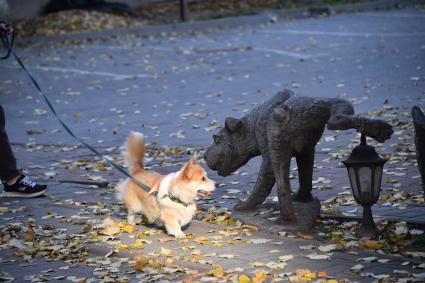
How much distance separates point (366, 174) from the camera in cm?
686

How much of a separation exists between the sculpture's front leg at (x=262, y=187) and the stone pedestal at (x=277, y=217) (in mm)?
65

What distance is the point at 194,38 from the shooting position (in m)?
22.7

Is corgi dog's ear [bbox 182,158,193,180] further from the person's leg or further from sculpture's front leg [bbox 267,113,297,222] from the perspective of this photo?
the person's leg

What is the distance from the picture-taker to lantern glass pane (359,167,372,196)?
6859mm

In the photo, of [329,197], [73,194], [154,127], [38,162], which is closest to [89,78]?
[154,127]

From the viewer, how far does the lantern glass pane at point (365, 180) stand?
6859mm

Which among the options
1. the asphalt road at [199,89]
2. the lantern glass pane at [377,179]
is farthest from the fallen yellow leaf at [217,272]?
the lantern glass pane at [377,179]

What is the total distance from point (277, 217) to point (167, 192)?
0.94 meters

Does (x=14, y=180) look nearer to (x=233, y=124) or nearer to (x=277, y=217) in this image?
(x=233, y=124)

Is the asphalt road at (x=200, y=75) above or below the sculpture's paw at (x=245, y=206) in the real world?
below

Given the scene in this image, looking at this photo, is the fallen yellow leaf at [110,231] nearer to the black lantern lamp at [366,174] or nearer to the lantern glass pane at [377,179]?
the black lantern lamp at [366,174]

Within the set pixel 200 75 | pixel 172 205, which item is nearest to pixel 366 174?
pixel 172 205

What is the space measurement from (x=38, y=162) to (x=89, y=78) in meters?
6.82

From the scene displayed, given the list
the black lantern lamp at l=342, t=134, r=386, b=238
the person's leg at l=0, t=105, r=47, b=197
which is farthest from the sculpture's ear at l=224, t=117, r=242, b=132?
the person's leg at l=0, t=105, r=47, b=197
